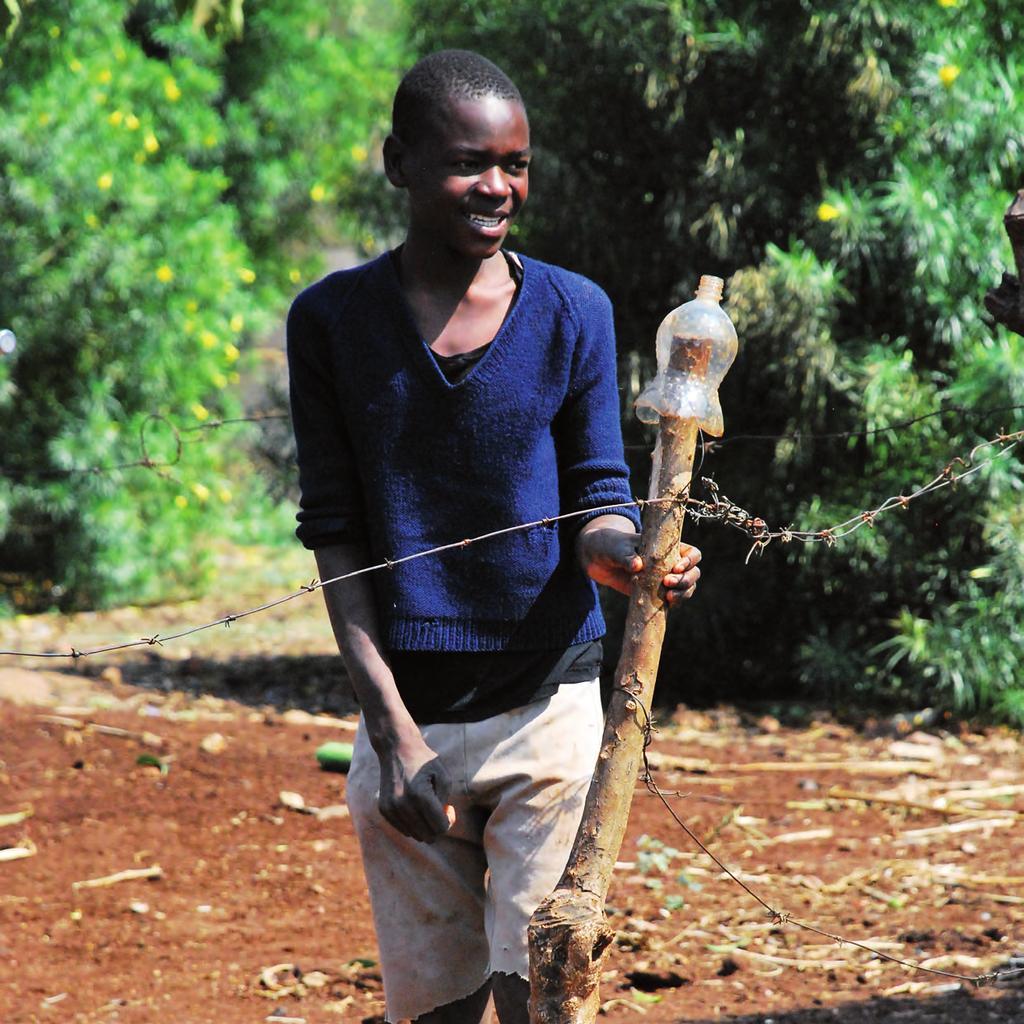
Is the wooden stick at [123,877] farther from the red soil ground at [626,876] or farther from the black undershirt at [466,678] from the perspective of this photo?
the black undershirt at [466,678]

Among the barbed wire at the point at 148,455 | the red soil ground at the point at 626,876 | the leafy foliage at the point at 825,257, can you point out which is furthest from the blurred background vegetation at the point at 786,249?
the red soil ground at the point at 626,876

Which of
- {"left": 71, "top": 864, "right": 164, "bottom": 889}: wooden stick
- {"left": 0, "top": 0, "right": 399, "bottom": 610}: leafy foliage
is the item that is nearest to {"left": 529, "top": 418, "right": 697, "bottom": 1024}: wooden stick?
{"left": 71, "top": 864, "right": 164, "bottom": 889}: wooden stick

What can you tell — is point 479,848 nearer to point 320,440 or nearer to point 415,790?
point 415,790

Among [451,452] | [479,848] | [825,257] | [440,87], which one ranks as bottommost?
[479,848]

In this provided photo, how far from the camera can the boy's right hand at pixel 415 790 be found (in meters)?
2.20

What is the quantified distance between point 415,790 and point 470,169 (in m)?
0.91

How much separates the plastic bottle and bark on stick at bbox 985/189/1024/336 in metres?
0.46

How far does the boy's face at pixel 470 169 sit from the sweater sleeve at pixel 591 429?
0.21m

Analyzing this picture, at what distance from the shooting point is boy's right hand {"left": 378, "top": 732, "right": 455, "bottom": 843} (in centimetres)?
220

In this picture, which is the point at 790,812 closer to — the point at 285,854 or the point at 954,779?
the point at 954,779

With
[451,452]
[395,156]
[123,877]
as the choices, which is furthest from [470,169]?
[123,877]

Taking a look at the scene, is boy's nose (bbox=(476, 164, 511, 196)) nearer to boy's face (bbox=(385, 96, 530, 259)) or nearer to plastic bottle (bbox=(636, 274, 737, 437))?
boy's face (bbox=(385, 96, 530, 259))

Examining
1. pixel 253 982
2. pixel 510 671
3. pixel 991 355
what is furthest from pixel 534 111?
pixel 510 671

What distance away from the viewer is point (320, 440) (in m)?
2.35
